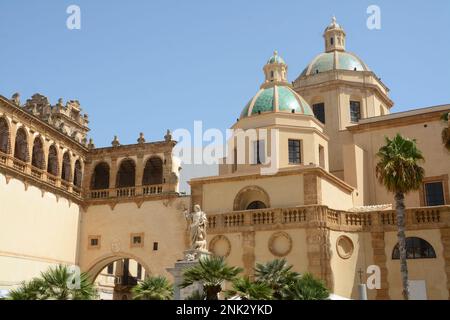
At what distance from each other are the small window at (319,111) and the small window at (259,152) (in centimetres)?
906

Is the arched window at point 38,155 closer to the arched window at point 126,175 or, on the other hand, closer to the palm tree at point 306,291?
the arched window at point 126,175

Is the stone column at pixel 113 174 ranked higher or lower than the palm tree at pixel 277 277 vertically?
higher

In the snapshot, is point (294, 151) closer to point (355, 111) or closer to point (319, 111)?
point (319, 111)

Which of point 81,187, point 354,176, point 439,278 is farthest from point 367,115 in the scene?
point 81,187

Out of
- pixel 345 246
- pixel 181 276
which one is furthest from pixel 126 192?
pixel 181 276

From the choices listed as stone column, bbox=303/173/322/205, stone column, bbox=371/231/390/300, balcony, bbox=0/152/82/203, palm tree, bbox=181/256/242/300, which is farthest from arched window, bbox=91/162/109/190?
palm tree, bbox=181/256/242/300

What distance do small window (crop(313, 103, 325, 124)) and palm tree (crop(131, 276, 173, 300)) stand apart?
978 inches

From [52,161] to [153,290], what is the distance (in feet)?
62.6

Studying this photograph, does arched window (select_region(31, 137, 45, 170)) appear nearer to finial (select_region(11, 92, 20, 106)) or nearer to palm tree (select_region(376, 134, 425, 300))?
finial (select_region(11, 92, 20, 106))

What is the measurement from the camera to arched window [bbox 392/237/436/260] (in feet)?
95.9

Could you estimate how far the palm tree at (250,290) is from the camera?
16078 mm

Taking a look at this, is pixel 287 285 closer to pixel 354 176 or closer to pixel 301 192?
pixel 301 192

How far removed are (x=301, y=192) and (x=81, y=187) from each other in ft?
54.7

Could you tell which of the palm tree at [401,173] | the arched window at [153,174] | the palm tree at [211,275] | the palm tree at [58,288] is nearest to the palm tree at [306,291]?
the palm tree at [211,275]
